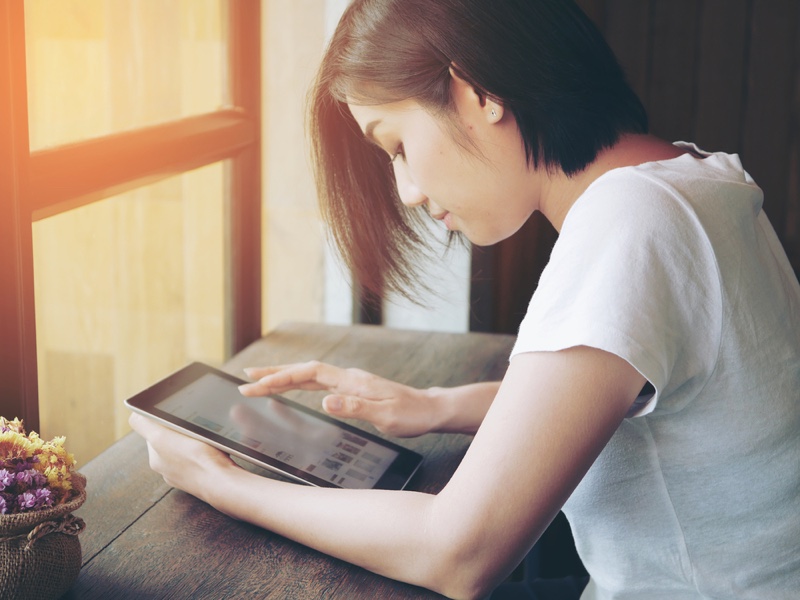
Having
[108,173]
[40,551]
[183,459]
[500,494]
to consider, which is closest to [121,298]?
[108,173]

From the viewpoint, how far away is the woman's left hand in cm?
94

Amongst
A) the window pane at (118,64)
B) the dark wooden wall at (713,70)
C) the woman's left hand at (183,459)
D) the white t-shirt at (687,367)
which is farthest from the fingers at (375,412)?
the dark wooden wall at (713,70)

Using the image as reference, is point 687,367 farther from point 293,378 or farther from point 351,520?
point 293,378

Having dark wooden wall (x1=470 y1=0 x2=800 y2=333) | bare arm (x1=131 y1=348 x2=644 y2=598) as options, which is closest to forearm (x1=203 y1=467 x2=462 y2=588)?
bare arm (x1=131 y1=348 x2=644 y2=598)

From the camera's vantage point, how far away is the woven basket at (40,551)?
69 centimetres

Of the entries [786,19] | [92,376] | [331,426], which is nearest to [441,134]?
[331,426]

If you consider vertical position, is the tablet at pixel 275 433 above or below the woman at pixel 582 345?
below

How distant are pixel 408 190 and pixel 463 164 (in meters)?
0.10

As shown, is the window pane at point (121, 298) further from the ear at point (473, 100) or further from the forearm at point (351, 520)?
the ear at point (473, 100)

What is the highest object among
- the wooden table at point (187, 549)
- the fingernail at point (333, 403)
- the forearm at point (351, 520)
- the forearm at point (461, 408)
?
the fingernail at point (333, 403)

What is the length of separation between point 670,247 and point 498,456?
224 millimetres

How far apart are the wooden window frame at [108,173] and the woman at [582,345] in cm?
18

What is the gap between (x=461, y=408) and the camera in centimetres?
117

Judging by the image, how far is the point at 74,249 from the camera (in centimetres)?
119
